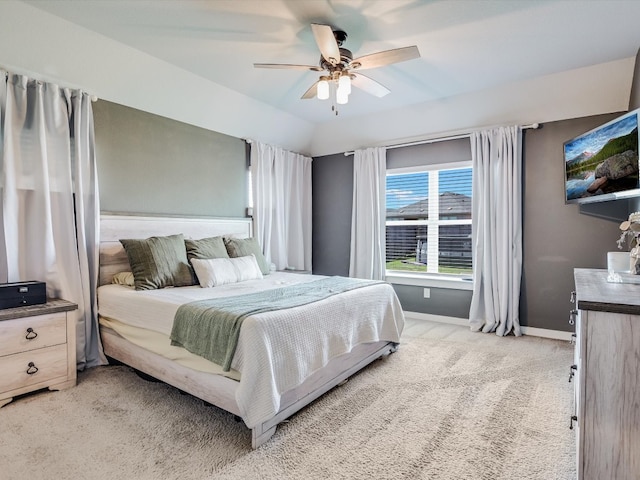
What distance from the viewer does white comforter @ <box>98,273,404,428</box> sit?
182cm

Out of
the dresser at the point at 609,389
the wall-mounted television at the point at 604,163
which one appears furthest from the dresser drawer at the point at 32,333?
the wall-mounted television at the point at 604,163

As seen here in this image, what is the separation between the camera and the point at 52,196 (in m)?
2.77

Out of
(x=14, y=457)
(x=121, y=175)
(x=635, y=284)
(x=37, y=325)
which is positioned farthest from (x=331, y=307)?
(x=121, y=175)

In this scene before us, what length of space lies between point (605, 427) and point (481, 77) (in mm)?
3169

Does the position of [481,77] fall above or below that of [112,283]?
above

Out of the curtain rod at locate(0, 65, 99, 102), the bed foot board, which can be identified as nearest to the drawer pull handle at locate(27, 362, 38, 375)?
Result: the bed foot board

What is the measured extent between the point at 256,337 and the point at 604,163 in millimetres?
3011

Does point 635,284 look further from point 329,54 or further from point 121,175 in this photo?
point 121,175

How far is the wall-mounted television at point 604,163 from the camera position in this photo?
2.47 meters

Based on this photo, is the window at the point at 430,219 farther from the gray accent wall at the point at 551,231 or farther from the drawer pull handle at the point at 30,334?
the drawer pull handle at the point at 30,334

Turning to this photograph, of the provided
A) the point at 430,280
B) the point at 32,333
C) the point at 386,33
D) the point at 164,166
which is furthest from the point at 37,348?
the point at 430,280

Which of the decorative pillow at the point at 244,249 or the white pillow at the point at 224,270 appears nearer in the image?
the white pillow at the point at 224,270

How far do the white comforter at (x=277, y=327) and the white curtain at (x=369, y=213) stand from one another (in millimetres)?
1568

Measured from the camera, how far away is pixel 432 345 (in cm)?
346
